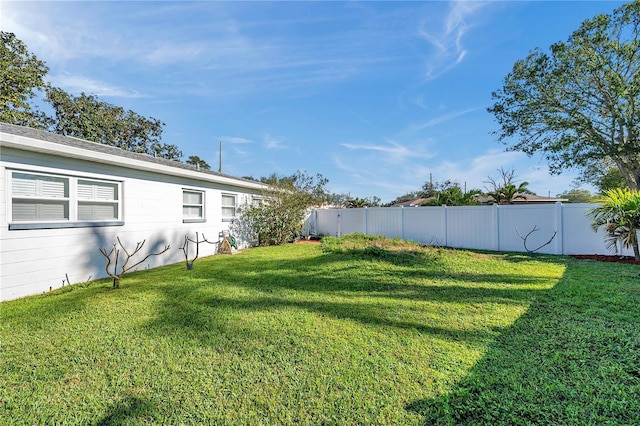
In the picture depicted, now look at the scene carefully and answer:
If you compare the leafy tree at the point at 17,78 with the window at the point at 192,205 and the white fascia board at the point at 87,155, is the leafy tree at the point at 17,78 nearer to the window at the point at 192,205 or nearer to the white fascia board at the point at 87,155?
the window at the point at 192,205

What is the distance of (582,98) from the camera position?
11719 mm

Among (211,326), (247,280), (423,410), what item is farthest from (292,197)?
(423,410)

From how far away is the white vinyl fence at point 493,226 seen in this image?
26.7ft

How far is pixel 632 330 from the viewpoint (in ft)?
9.93

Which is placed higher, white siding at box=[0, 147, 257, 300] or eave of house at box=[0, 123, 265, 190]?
eave of house at box=[0, 123, 265, 190]

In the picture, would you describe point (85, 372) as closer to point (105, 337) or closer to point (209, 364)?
point (105, 337)

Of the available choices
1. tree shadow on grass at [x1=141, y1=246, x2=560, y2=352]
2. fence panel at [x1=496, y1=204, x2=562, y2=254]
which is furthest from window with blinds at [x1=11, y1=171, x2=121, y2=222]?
fence panel at [x1=496, y1=204, x2=562, y2=254]

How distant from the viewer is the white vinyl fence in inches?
320

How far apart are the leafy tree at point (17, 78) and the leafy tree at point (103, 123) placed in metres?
3.80

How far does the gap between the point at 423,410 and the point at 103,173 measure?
7.66 m

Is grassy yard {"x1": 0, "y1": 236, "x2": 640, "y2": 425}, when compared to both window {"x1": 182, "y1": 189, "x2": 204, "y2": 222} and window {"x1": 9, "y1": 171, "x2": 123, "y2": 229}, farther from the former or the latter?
window {"x1": 182, "y1": 189, "x2": 204, "y2": 222}

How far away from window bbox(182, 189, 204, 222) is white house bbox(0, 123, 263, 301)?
114 millimetres

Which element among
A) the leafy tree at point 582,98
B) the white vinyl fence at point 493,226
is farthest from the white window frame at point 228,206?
the leafy tree at point 582,98

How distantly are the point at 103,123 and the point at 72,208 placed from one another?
1912 centimetres
